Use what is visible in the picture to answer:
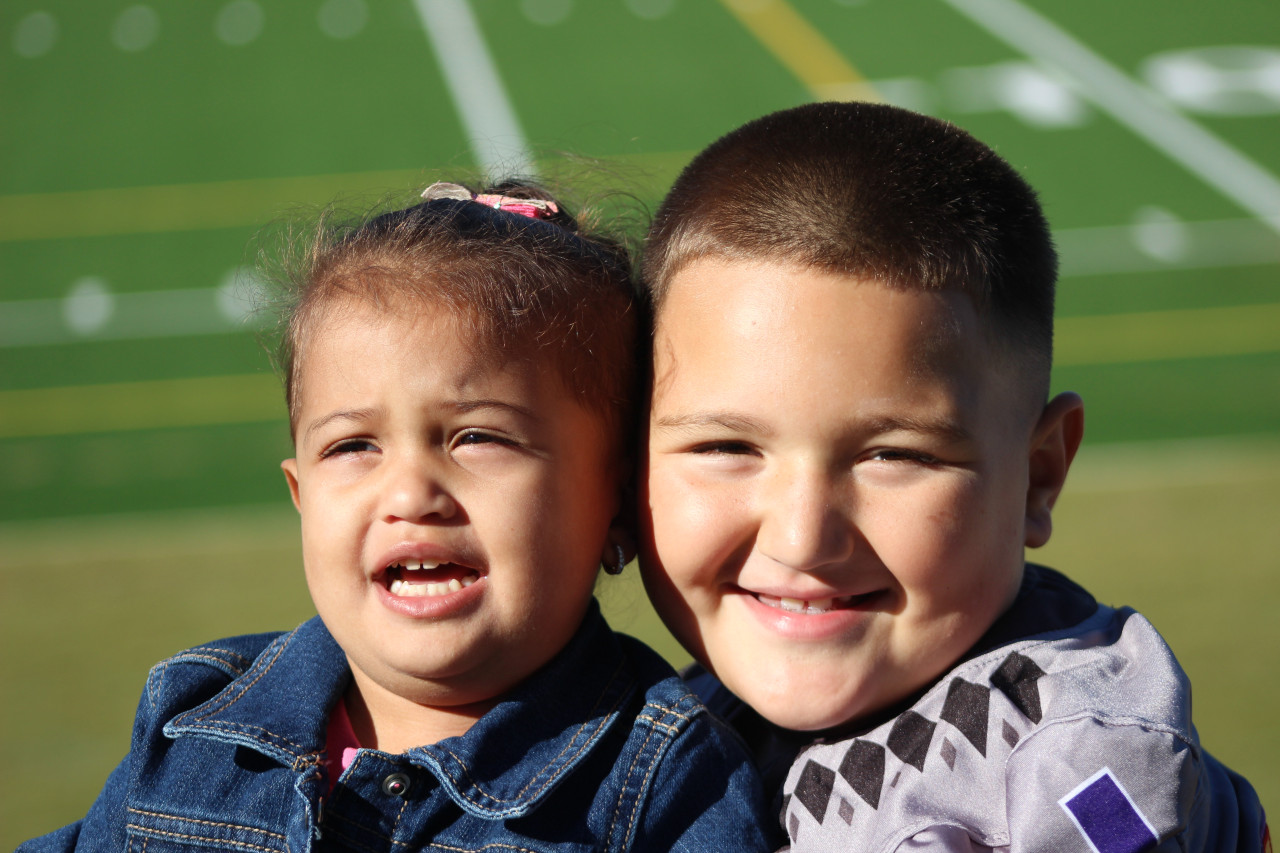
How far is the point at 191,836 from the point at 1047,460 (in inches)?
51.2

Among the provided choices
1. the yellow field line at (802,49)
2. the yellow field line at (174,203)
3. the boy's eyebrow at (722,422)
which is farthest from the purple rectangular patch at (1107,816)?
the yellow field line at (802,49)

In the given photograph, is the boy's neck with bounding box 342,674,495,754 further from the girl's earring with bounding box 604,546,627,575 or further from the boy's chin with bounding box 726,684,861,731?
the boy's chin with bounding box 726,684,861,731

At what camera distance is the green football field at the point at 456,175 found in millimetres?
5090

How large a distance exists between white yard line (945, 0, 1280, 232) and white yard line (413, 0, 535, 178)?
5.29 m

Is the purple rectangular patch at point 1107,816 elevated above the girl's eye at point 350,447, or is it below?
below

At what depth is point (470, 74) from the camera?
13969 millimetres

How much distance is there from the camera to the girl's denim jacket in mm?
1727

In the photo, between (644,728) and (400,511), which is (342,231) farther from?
(644,728)

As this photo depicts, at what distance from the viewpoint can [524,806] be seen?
1719mm

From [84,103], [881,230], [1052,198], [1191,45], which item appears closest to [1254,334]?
[1052,198]

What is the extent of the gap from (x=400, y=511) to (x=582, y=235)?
0.61 meters

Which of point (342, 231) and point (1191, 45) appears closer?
point (342, 231)

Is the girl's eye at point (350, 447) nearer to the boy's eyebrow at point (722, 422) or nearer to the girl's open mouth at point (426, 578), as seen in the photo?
the girl's open mouth at point (426, 578)

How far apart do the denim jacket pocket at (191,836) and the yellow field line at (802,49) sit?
37.0 feet
